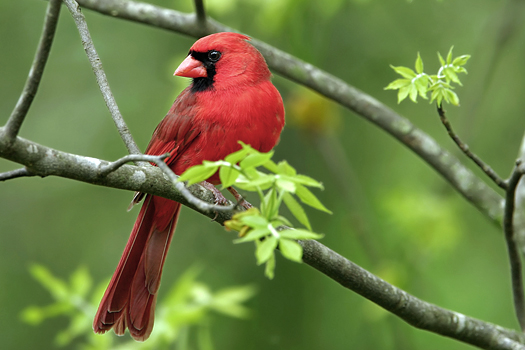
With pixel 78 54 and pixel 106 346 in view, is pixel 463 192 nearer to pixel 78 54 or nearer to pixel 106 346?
pixel 106 346

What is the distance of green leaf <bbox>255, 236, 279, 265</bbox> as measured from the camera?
1.17m

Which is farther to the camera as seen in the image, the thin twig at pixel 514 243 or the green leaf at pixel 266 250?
the thin twig at pixel 514 243

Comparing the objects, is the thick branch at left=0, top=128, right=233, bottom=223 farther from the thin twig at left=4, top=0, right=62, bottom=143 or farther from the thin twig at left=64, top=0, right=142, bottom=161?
the thin twig at left=64, top=0, right=142, bottom=161

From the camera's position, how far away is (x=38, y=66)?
139 cm

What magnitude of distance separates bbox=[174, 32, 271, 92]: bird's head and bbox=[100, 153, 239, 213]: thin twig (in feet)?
3.91

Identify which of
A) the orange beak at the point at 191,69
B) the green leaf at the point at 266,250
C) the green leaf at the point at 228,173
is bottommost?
the green leaf at the point at 266,250

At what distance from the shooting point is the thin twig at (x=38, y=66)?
138 cm

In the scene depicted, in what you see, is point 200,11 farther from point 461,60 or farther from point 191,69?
point 461,60

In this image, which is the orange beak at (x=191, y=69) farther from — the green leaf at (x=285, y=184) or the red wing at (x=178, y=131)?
the green leaf at (x=285, y=184)

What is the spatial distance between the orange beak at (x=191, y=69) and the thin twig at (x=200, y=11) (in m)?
0.22

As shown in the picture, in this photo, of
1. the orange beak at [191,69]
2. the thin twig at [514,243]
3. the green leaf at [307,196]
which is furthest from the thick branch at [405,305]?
the orange beak at [191,69]

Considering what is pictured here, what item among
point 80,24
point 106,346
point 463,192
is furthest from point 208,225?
point 80,24

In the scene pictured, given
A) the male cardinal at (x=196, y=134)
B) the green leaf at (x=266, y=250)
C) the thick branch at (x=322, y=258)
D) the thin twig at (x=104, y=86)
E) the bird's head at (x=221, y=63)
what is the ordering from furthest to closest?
the bird's head at (x=221, y=63)
the male cardinal at (x=196, y=134)
the thin twig at (x=104, y=86)
the thick branch at (x=322, y=258)
the green leaf at (x=266, y=250)

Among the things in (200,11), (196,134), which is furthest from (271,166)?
(200,11)
